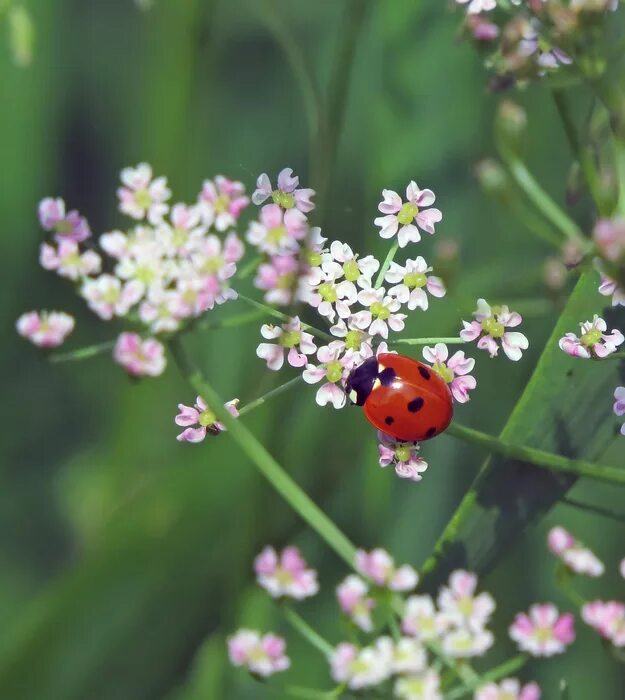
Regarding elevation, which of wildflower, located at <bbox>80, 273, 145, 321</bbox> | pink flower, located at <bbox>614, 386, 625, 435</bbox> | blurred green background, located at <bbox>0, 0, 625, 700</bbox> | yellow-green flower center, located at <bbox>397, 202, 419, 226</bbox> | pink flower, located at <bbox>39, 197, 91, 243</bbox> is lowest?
blurred green background, located at <bbox>0, 0, 625, 700</bbox>

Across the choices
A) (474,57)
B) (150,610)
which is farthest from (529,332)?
(150,610)

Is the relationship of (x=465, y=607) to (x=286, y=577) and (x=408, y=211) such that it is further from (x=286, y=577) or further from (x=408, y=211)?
(x=408, y=211)

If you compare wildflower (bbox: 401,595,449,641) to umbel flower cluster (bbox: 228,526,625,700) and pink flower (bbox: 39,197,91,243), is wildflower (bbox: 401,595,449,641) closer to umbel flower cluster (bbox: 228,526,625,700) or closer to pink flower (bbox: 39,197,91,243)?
umbel flower cluster (bbox: 228,526,625,700)

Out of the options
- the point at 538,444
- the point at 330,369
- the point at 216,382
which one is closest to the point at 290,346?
the point at 330,369

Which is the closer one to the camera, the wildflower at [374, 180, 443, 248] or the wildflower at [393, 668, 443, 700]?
the wildflower at [393, 668, 443, 700]

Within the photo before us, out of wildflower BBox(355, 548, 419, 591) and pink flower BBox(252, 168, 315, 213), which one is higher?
pink flower BBox(252, 168, 315, 213)

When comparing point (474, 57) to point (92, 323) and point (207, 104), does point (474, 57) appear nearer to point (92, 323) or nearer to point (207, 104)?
point (207, 104)

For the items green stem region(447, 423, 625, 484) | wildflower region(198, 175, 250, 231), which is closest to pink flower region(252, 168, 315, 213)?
wildflower region(198, 175, 250, 231)
